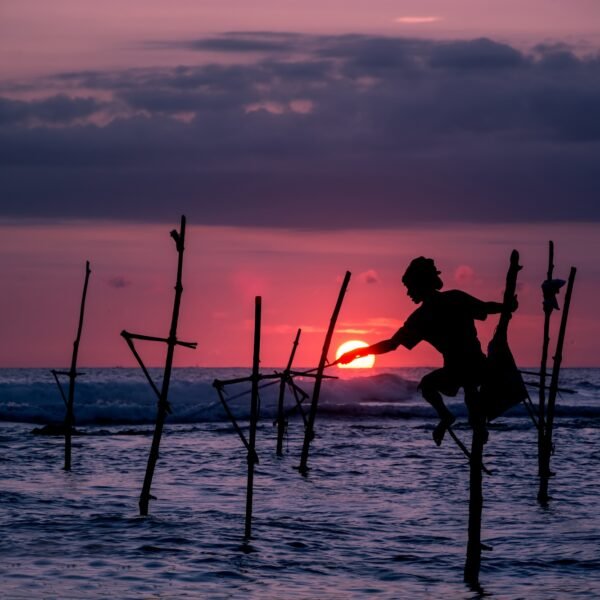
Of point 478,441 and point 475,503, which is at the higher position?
point 478,441

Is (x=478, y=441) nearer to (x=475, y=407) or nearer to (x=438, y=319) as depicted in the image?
(x=475, y=407)

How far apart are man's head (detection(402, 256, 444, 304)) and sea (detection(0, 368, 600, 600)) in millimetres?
3648

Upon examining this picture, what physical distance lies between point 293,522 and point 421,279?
7.85 m

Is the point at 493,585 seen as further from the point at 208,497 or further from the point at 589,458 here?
the point at 589,458

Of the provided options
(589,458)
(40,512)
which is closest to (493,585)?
(40,512)

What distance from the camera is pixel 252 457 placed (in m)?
15.8

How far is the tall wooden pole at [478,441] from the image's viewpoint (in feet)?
37.2

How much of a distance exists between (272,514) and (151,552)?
12.7 feet

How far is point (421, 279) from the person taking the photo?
35.7 feet

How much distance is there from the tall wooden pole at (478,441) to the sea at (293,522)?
0.93 ft

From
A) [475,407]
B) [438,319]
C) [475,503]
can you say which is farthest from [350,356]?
[475,503]

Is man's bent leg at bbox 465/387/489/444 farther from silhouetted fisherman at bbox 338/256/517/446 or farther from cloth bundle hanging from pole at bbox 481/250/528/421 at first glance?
silhouetted fisherman at bbox 338/256/517/446

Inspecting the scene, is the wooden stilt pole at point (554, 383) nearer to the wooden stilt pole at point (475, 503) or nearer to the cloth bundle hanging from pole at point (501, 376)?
the wooden stilt pole at point (475, 503)

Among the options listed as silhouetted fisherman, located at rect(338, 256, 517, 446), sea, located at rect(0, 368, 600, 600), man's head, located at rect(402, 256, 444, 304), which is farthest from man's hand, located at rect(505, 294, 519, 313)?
sea, located at rect(0, 368, 600, 600)
